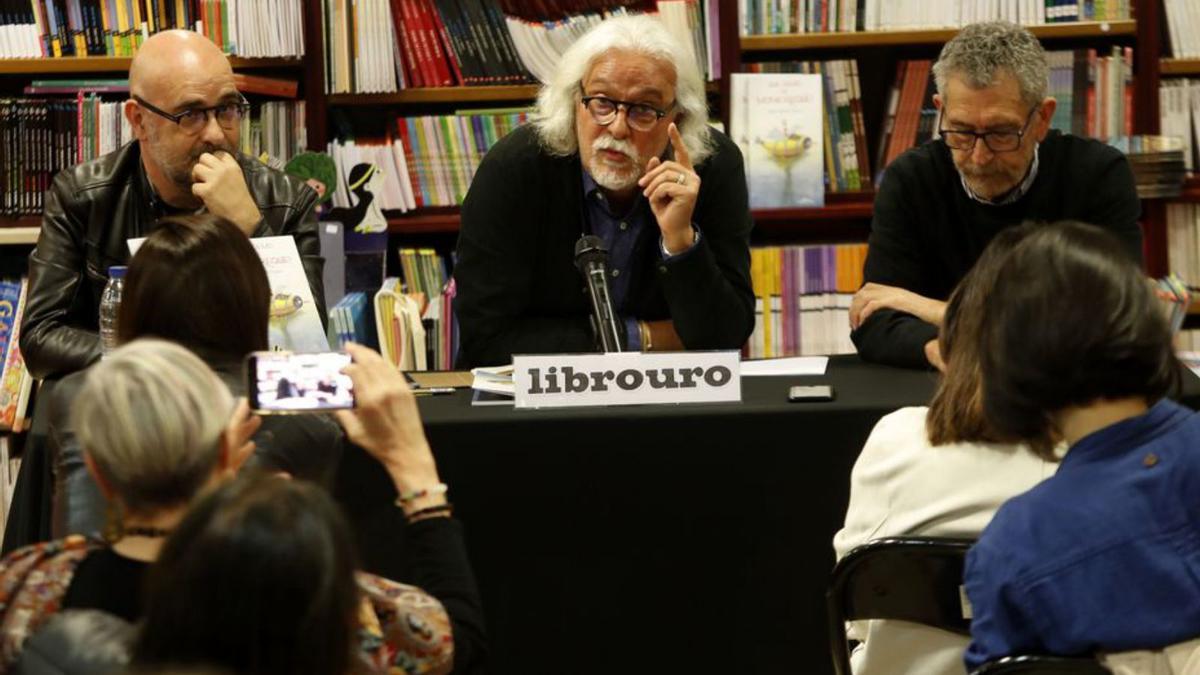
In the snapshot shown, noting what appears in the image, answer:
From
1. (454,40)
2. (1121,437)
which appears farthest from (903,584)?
(454,40)

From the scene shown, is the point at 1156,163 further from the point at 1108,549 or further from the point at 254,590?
the point at 254,590

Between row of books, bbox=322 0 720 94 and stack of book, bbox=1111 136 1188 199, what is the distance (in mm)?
1116

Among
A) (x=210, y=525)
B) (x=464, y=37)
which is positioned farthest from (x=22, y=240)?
(x=210, y=525)

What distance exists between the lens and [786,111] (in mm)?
4145

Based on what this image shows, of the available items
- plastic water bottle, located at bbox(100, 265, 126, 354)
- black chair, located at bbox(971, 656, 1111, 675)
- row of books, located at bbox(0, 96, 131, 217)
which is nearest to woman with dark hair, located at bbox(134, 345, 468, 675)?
black chair, located at bbox(971, 656, 1111, 675)

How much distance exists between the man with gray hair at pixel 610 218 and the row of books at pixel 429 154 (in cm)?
99

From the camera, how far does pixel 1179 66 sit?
4293mm

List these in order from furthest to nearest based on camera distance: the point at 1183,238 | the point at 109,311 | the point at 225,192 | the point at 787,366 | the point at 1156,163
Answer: the point at 1183,238 < the point at 1156,163 < the point at 225,192 < the point at 787,366 < the point at 109,311

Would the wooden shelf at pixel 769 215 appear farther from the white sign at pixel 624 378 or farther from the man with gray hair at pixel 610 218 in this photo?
the white sign at pixel 624 378

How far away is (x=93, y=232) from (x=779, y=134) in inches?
72.2

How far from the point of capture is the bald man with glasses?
119 inches

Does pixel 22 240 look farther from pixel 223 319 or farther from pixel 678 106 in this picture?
pixel 223 319

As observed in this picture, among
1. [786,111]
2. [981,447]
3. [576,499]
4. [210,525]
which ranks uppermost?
[786,111]

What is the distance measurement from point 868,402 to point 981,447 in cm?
77
